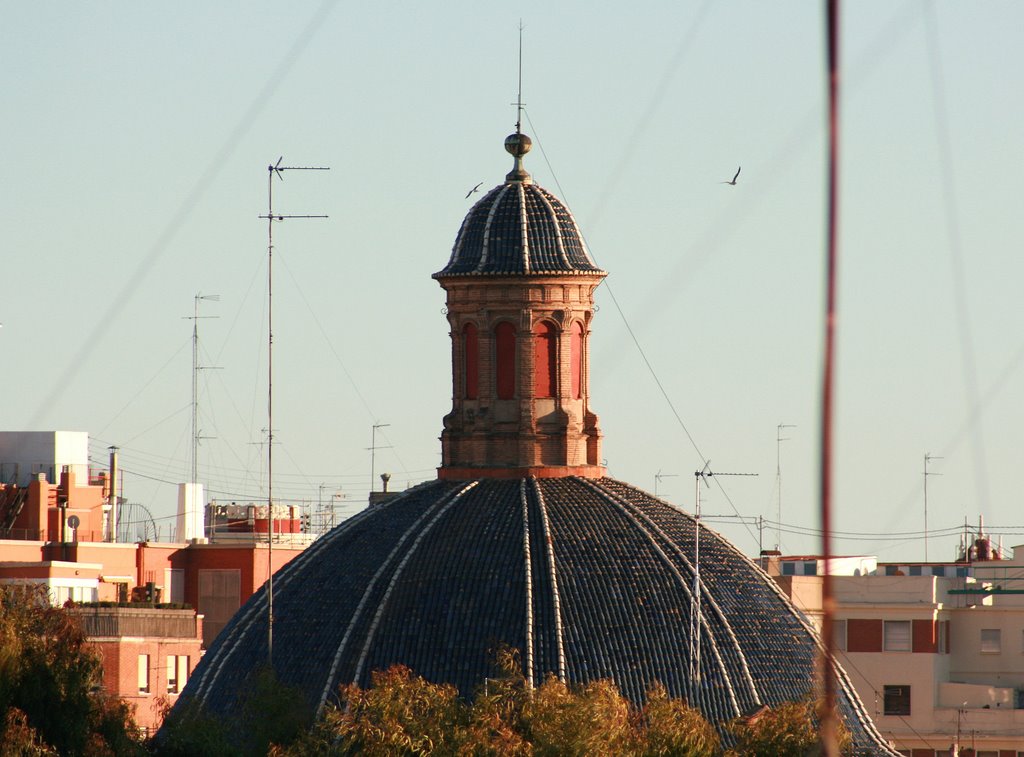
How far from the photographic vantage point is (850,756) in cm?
3812

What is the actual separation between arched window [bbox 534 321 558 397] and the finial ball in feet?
10.2

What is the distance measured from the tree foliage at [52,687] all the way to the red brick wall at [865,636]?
38.3 m

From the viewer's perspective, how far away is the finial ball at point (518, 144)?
158 ft

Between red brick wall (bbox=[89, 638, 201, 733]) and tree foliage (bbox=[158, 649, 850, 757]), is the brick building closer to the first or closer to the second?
red brick wall (bbox=[89, 638, 201, 733])

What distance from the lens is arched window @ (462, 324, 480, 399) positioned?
157 feet

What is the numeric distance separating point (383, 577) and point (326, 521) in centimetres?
3874

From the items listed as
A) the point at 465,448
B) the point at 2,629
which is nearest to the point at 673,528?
the point at 465,448

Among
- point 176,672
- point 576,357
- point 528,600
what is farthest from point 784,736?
point 176,672

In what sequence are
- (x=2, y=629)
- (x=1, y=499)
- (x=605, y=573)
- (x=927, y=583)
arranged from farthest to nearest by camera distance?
1. (x=1, y=499)
2. (x=927, y=583)
3. (x=605, y=573)
4. (x=2, y=629)

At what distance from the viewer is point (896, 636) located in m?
68.8

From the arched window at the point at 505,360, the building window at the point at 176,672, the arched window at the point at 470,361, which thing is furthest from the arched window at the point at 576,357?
the building window at the point at 176,672

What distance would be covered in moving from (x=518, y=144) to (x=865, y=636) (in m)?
24.9

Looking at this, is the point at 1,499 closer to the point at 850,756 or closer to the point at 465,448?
the point at 465,448

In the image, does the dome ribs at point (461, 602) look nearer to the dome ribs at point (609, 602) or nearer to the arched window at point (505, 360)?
the dome ribs at point (609, 602)
